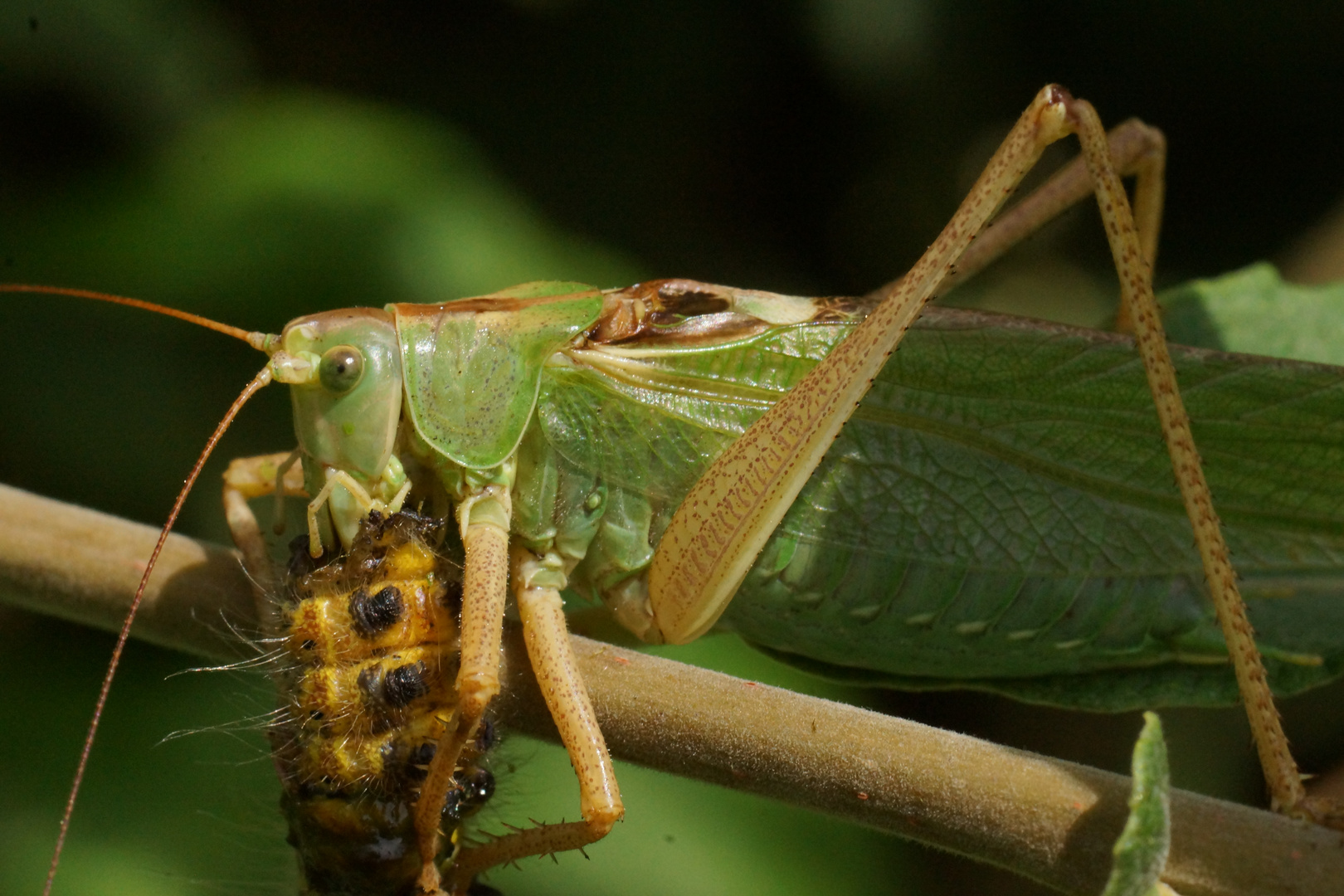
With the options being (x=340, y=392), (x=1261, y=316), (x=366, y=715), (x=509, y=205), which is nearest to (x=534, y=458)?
(x=340, y=392)

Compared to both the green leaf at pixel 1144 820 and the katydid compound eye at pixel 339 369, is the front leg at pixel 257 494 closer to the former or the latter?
the katydid compound eye at pixel 339 369

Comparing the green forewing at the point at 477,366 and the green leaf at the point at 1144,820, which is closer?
the green leaf at the point at 1144,820

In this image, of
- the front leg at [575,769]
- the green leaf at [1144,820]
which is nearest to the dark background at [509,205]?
the front leg at [575,769]

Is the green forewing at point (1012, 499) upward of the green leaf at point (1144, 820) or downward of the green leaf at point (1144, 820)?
upward

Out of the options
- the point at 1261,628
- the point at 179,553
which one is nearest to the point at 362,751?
the point at 179,553

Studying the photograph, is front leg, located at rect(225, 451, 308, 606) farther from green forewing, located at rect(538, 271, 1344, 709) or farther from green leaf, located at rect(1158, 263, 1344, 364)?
green leaf, located at rect(1158, 263, 1344, 364)

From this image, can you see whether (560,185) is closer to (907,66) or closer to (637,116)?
(637,116)
